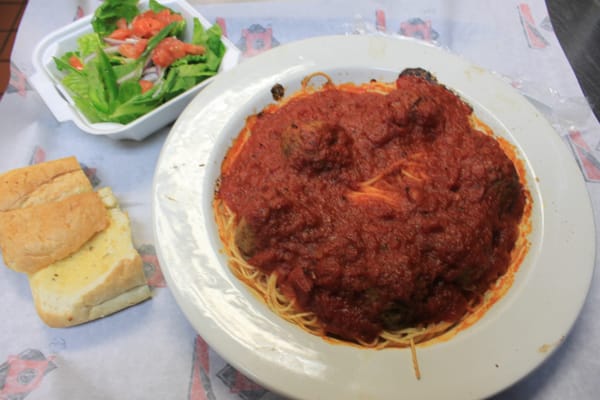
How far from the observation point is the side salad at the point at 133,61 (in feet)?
10.2

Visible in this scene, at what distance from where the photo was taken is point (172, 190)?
2482mm

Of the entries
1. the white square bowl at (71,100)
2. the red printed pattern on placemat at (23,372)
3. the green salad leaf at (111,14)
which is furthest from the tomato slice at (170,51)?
the red printed pattern on placemat at (23,372)

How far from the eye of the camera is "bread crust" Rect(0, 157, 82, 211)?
2.66m

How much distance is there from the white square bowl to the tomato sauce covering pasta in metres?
0.81

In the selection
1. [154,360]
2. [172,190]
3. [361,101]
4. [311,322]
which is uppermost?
[361,101]

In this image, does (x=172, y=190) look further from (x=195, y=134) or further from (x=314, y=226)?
(x=314, y=226)

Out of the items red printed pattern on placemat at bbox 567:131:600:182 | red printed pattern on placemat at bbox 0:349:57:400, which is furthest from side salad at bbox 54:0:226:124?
red printed pattern on placemat at bbox 567:131:600:182

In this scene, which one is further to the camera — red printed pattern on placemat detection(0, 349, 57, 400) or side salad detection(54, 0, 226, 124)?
side salad detection(54, 0, 226, 124)

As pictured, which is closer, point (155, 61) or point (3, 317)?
point (3, 317)

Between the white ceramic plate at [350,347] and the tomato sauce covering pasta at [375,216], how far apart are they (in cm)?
16

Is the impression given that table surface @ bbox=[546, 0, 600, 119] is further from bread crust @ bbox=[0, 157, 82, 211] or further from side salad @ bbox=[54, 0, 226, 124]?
bread crust @ bbox=[0, 157, 82, 211]

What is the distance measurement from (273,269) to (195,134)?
96 centimetres

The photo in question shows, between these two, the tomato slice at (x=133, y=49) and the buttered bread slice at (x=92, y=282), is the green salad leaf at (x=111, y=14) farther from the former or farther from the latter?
the buttered bread slice at (x=92, y=282)

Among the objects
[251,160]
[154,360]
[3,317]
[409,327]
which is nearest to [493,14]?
[251,160]
